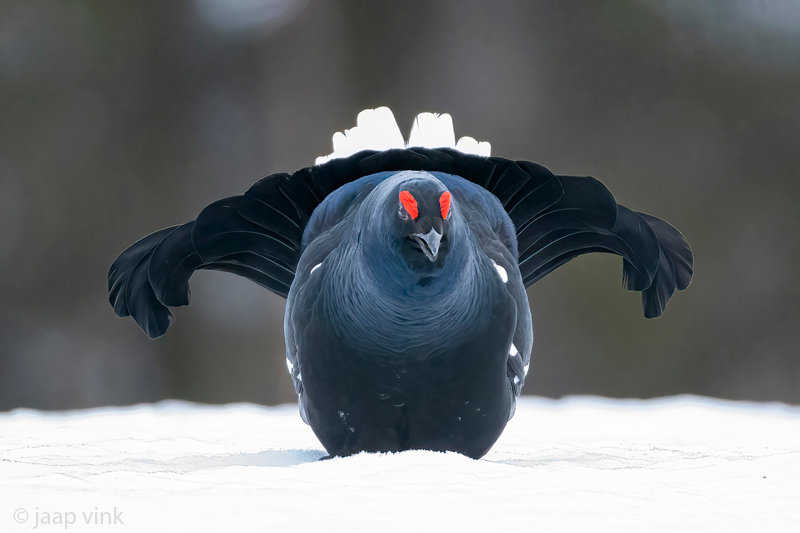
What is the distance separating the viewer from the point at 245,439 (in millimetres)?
1470

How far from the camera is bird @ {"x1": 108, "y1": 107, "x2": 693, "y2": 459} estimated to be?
2.75ft

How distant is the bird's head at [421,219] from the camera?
2.50 feet

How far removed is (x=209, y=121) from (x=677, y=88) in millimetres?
2111

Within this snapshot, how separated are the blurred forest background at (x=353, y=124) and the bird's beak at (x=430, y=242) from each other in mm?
2121

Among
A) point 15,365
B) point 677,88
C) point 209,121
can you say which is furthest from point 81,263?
point 677,88

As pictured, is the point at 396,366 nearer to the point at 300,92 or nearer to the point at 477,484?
the point at 477,484

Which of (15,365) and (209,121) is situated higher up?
(209,121)

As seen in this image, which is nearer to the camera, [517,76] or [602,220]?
[602,220]

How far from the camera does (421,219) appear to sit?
0.76 m

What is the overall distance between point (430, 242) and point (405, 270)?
2.1 inches

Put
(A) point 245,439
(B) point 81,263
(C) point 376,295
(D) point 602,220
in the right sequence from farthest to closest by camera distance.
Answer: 1. (B) point 81,263
2. (A) point 245,439
3. (D) point 602,220
4. (C) point 376,295

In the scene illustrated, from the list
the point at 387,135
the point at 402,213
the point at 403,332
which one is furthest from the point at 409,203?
the point at 387,135

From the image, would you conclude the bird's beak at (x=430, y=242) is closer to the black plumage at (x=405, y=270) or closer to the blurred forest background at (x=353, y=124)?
the black plumage at (x=405, y=270)

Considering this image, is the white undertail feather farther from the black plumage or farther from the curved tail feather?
the curved tail feather
